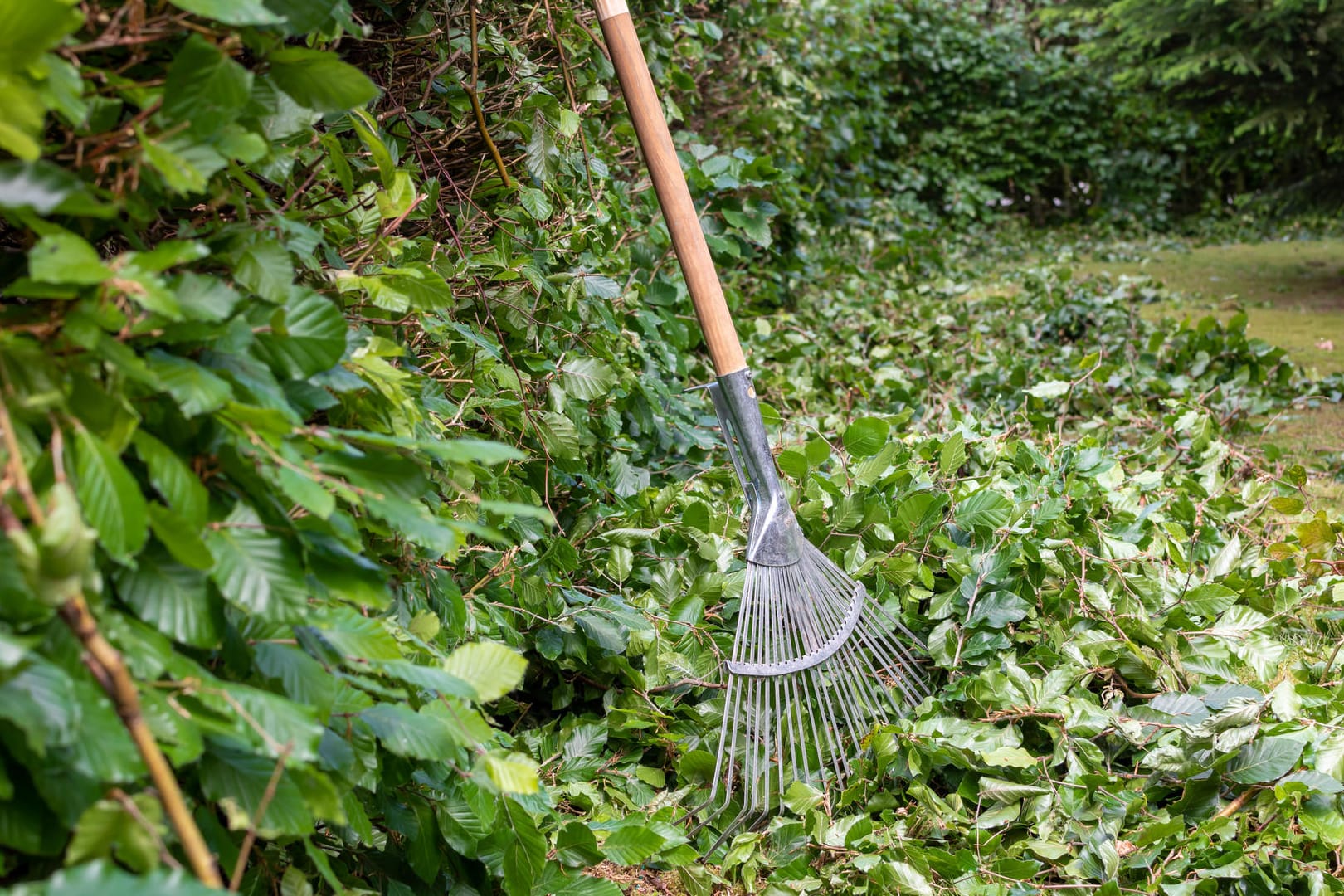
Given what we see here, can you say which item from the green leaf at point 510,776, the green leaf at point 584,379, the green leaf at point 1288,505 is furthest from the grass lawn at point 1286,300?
the green leaf at point 510,776

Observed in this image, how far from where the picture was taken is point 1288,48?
19.8ft

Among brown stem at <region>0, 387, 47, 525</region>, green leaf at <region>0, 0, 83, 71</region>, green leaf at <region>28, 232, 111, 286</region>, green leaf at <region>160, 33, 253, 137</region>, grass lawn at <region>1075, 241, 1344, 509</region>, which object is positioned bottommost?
grass lawn at <region>1075, 241, 1344, 509</region>

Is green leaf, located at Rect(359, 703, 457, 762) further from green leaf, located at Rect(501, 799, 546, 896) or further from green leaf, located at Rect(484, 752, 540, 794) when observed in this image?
green leaf, located at Rect(501, 799, 546, 896)

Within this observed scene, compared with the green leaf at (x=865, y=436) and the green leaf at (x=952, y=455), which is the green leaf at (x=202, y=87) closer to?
the green leaf at (x=865, y=436)

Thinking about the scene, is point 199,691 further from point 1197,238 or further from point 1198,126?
point 1198,126

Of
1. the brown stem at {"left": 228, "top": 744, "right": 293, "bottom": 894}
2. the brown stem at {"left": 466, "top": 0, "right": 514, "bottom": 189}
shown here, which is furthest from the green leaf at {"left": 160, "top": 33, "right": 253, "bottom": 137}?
the brown stem at {"left": 466, "top": 0, "right": 514, "bottom": 189}

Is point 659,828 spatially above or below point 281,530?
below

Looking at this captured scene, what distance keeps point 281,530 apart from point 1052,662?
5.49 feet

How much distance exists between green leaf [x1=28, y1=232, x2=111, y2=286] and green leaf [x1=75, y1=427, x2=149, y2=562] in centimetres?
12

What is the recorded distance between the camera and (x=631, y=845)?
1484 mm

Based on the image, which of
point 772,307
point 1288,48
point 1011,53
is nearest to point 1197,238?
point 1011,53

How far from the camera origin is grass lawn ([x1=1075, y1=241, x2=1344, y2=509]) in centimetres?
373

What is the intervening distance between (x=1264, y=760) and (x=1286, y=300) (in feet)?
Answer: 19.7

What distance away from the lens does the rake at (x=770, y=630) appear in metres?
1.85
